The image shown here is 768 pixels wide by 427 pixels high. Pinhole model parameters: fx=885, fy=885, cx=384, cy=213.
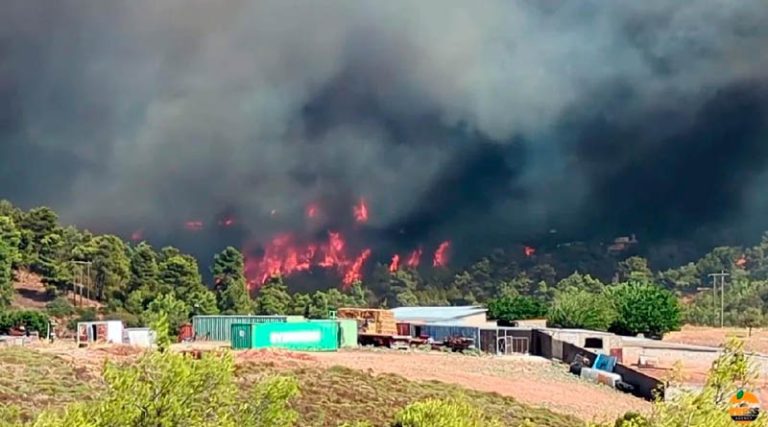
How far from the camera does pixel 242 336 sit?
65125 millimetres

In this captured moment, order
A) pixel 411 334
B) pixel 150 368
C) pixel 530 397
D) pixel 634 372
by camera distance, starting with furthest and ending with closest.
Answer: pixel 411 334
pixel 634 372
pixel 530 397
pixel 150 368

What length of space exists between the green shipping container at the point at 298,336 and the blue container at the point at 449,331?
1617 cm

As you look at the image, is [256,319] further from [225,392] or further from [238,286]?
[225,392]

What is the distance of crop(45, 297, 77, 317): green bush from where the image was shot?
10888 cm

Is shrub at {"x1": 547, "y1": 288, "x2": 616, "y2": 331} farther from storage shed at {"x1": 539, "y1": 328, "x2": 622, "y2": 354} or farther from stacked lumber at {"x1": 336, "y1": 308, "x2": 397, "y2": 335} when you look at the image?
stacked lumber at {"x1": 336, "y1": 308, "x2": 397, "y2": 335}

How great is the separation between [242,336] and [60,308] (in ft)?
177

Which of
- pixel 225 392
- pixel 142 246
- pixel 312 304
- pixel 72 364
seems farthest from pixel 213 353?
pixel 142 246

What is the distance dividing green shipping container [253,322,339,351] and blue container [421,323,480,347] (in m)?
16.2

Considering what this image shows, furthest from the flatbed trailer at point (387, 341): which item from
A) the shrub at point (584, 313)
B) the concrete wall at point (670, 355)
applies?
the shrub at point (584, 313)

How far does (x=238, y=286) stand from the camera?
130 meters

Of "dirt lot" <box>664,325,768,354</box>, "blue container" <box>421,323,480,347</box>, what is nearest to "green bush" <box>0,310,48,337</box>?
"blue container" <box>421,323,480,347</box>

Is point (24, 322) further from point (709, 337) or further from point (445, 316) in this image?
point (709, 337)

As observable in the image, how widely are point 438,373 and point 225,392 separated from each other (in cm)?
4203

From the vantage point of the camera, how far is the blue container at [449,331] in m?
80.1
